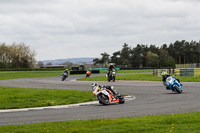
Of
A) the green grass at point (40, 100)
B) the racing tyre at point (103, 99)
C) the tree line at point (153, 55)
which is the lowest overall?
the green grass at point (40, 100)

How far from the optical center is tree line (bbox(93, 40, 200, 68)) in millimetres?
144375

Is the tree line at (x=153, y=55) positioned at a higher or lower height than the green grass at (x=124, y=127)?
higher

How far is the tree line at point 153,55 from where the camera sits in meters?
144

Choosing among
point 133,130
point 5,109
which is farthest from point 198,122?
point 5,109

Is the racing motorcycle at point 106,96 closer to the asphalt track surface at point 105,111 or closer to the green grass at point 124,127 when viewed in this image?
the asphalt track surface at point 105,111

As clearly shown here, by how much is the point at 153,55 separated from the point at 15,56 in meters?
60.6

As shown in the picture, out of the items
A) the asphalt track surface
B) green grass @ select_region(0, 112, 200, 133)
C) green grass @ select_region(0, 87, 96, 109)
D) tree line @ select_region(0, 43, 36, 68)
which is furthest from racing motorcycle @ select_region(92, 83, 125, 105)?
tree line @ select_region(0, 43, 36, 68)

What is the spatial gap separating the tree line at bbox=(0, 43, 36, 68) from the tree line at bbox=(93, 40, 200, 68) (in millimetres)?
36017

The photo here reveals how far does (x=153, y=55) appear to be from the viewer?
148750 mm

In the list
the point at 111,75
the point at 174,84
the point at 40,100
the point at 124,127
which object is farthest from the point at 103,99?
the point at 111,75

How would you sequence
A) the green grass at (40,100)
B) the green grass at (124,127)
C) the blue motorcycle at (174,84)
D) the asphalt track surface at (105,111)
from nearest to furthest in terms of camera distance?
the green grass at (124,127) < the asphalt track surface at (105,111) < the green grass at (40,100) < the blue motorcycle at (174,84)

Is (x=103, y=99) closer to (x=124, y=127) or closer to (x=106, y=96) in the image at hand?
(x=106, y=96)

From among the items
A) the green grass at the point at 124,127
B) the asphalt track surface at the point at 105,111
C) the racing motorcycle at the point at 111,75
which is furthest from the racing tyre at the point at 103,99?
the racing motorcycle at the point at 111,75

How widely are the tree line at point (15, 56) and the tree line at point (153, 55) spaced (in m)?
36.0
